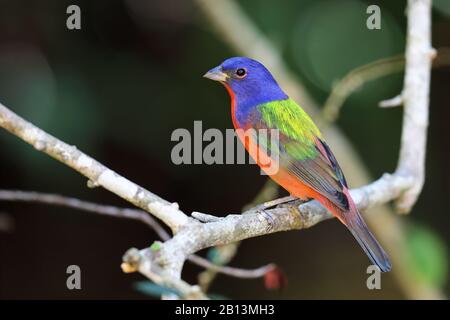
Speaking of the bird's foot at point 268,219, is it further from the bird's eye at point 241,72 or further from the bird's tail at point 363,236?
the bird's eye at point 241,72

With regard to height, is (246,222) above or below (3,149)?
below

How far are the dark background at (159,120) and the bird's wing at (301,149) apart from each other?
4.12 ft

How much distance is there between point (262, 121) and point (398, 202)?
0.90 meters

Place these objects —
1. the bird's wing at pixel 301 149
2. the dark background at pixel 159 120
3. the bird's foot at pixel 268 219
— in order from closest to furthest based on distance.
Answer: the bird's foot at pixel 268 219 < the bird's wing at pixel 301 149 < the dark background at pixel 159 120

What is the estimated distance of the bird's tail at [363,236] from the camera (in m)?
2.92

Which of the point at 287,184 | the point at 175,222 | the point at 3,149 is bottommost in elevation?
the point at 175,222

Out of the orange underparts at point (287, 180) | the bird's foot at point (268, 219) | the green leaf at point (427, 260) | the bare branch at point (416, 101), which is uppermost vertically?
the bare branch at point (416, 101)

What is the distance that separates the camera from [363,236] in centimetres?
297

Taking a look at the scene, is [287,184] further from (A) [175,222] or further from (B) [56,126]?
(B) [56,126]

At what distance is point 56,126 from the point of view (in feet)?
13.8

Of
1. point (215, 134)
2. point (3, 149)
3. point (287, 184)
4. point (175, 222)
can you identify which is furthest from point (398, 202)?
point (3, 149)

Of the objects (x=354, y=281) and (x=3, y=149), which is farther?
(x=354, y=281)

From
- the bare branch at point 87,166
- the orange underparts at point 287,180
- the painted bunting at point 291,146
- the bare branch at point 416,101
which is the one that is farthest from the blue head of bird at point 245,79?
the bare branch at point 87,166

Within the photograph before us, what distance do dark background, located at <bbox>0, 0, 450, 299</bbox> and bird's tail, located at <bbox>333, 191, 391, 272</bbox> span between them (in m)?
1.24
